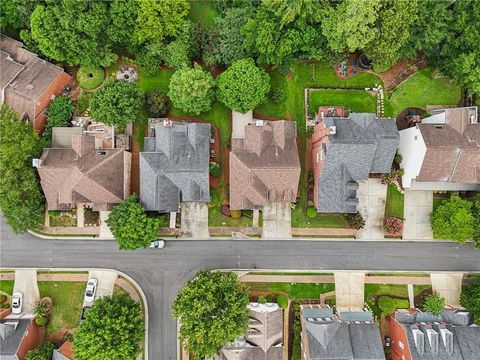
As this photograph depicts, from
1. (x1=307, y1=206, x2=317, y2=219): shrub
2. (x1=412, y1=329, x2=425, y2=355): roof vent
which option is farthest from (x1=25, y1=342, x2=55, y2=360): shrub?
(x1=412, y1=329, x2=425, y2=355): roof vent

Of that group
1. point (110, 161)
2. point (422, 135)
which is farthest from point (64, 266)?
point (422, 135)

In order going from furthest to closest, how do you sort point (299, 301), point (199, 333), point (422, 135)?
point (299, 301) < point (422, 135) < point (199, 333)

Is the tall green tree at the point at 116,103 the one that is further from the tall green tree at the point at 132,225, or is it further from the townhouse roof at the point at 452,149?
the townhouse roof at the point at 452,149

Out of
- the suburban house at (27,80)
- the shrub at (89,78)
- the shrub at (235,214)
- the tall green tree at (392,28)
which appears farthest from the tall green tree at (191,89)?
Answer: the tall green tree at (392,28)

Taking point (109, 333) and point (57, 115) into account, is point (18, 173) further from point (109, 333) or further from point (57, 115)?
point (109, 333)

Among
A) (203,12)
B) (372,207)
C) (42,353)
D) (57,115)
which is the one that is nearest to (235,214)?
(372,207)

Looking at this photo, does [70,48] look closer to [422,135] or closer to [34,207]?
[34,207]
